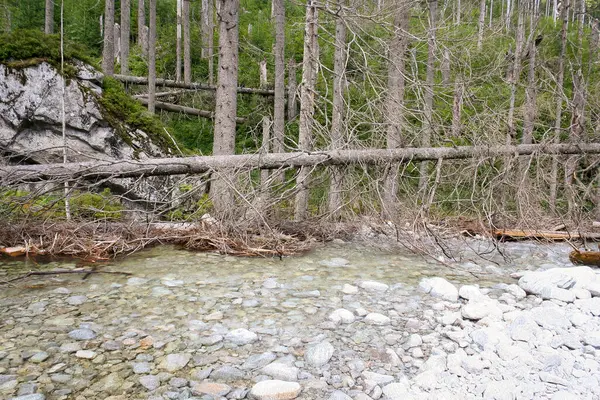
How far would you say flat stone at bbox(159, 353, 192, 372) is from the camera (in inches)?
85.5

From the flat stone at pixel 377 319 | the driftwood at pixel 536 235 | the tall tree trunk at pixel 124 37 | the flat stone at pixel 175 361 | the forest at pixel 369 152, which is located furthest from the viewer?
the tall tree trunk at pixel 124 37

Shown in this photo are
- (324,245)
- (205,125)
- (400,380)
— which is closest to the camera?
(400,380)

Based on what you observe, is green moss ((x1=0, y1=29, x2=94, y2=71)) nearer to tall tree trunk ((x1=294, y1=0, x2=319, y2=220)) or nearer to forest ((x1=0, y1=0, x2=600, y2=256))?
forest ((x1=0, y1=0, x2=600, y2=256))

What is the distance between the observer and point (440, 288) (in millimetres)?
3373

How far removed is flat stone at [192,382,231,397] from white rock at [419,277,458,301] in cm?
196

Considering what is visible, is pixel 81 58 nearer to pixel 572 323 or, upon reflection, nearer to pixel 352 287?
pixel 352 287

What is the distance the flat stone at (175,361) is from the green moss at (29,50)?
7.01 metres

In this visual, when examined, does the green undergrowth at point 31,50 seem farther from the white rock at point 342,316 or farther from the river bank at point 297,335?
the white rock at point 342,316

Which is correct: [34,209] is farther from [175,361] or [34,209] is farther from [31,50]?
[31,50]

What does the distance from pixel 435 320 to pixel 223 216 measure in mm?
2783

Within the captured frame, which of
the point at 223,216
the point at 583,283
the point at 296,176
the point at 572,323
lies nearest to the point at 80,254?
the point at 223,216

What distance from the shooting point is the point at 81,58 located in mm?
7836

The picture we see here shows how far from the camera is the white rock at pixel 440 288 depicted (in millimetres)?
3270

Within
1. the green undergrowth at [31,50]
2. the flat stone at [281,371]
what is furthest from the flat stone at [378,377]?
the green undergrowth at [31,50]
